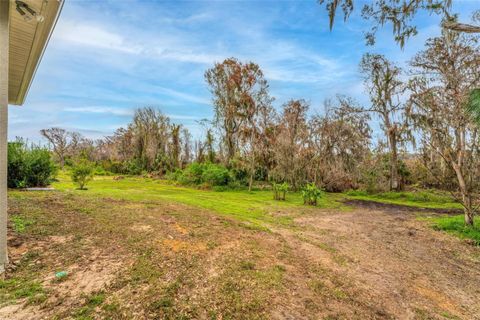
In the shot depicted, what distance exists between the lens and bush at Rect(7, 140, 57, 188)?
9.04 metres

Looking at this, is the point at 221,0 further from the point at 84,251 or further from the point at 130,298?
the point at 130,298

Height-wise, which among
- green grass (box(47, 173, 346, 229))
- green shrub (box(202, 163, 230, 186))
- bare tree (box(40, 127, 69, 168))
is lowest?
green grass (box(47, 173, 346, 229))

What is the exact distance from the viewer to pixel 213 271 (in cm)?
344

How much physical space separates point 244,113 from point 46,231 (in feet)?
52.1

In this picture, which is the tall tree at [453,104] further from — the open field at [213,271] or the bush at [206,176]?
the bush at [206,176]

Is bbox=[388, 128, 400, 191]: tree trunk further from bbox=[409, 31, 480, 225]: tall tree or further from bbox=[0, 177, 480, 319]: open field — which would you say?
bbox=[0, 177, 480, 319]: open field

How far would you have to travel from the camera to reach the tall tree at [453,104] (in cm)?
751

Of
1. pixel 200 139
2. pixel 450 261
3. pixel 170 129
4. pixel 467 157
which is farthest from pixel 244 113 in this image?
pixel 450 261

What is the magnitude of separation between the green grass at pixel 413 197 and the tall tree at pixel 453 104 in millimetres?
5980

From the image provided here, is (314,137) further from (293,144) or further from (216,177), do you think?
(216,177)

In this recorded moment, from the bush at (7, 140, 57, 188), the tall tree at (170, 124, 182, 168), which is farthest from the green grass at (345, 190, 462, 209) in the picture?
the bush at (7, 140, 57, 188)

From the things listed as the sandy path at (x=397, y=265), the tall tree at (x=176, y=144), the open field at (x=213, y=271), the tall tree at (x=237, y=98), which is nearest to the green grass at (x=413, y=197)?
the sandy path at (x=397, y=265)

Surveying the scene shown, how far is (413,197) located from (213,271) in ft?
53.4

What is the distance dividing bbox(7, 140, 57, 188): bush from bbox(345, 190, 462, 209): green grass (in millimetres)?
17100
